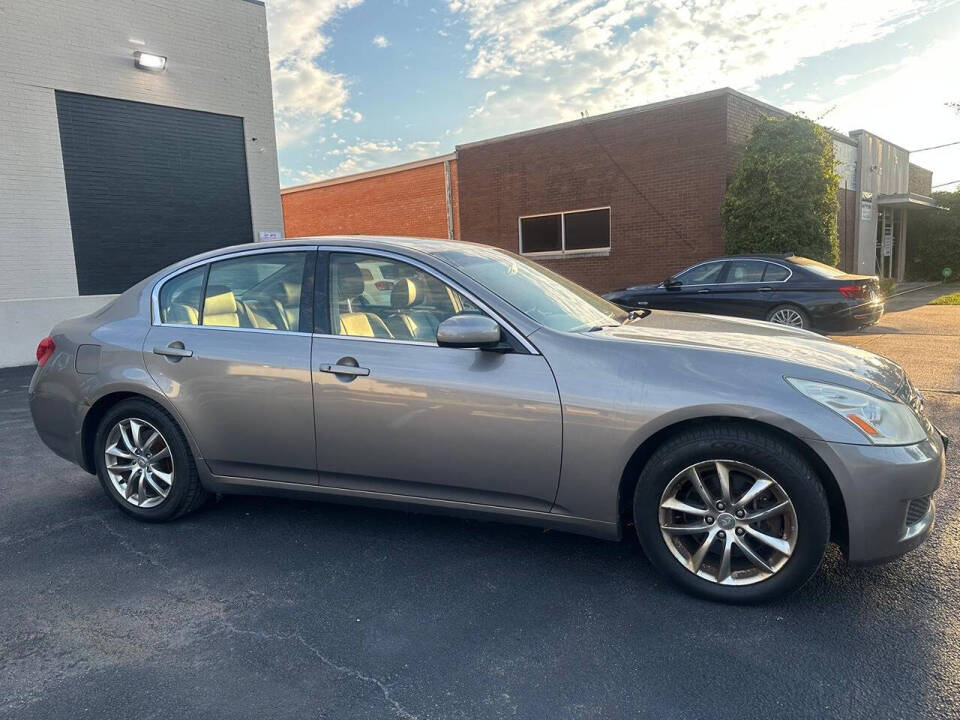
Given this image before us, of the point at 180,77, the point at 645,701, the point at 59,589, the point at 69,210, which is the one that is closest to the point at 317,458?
the point at 59,589

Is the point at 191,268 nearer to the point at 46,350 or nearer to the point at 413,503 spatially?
the point at 46,350

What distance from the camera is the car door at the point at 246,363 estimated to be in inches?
134

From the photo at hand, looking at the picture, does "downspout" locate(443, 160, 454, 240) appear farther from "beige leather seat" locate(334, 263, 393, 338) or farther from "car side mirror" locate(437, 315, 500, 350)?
"car side mirror" locate(437, 315, 500, 350)

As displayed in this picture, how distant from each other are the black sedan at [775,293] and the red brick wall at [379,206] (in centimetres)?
1152

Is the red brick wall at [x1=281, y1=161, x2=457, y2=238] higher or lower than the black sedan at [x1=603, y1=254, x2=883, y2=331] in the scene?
higher

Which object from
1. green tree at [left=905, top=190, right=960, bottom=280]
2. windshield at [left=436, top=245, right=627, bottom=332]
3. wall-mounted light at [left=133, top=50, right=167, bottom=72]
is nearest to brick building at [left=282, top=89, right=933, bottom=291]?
green tree at [left=905, top=190, right=960, bottom=280]

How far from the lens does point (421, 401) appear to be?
10.1ft

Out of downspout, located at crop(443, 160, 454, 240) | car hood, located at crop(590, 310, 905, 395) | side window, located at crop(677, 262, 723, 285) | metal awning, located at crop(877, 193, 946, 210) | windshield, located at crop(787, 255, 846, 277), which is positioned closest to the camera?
car hood, located at crop(590, 310, 905, 395)

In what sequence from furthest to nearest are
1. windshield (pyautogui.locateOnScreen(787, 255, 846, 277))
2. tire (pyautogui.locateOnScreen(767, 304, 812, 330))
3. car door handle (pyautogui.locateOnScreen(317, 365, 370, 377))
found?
windshield (pyautogui.locateOnScreen(787, 255, 846, 277))
tire (pyautogui.locateOnScreen(767, 304, 812, 330))
car door handle (pyautogui.locateOnScreen(317, 365, 370, 377))

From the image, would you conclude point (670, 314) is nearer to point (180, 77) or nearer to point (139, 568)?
point (139, 568)

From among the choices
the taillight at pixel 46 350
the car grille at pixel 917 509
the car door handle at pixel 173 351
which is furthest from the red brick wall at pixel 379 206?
the car grille at pixel 917 509

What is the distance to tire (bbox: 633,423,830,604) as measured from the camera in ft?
8.59

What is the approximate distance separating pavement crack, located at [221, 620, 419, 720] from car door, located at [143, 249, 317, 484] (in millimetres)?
887

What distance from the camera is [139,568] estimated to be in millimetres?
3314
